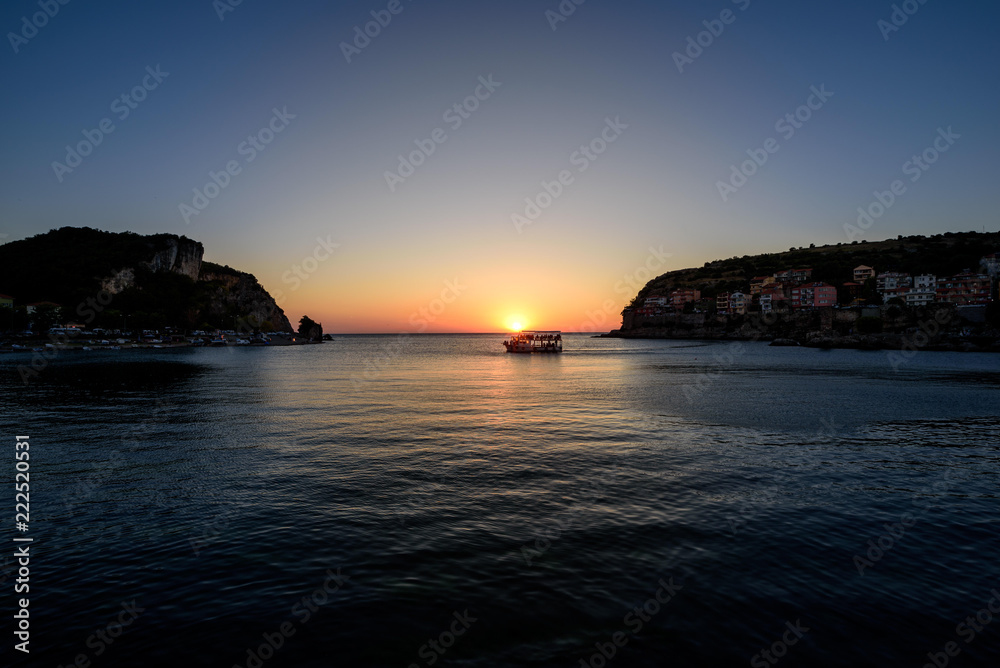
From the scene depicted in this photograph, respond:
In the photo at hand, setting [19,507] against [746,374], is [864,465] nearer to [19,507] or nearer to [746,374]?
[19,507]

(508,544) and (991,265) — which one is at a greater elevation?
(991,265)

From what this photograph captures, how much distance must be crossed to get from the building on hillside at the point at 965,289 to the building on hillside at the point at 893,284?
11.1m

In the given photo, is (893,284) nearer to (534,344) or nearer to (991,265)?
(991,265)

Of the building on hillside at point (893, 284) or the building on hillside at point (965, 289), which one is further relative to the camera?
the building on hillside at point (893, 284)

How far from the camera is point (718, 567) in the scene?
1172 centimetres

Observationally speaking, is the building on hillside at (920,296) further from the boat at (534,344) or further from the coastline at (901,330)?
the boat at (534,344)

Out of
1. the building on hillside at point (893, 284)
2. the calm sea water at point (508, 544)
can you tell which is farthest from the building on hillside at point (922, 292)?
the calm sea water at point (508, 544)

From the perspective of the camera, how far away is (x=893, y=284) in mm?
183500

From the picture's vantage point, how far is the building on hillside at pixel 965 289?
15575cm

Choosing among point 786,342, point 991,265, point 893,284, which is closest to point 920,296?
point 893,284

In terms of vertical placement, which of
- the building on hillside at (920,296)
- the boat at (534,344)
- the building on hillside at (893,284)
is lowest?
the boat at (534,344)

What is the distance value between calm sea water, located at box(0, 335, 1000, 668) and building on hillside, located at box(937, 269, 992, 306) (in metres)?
178

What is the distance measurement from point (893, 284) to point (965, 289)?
22.9 m

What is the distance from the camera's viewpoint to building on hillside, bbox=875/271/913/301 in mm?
178500
